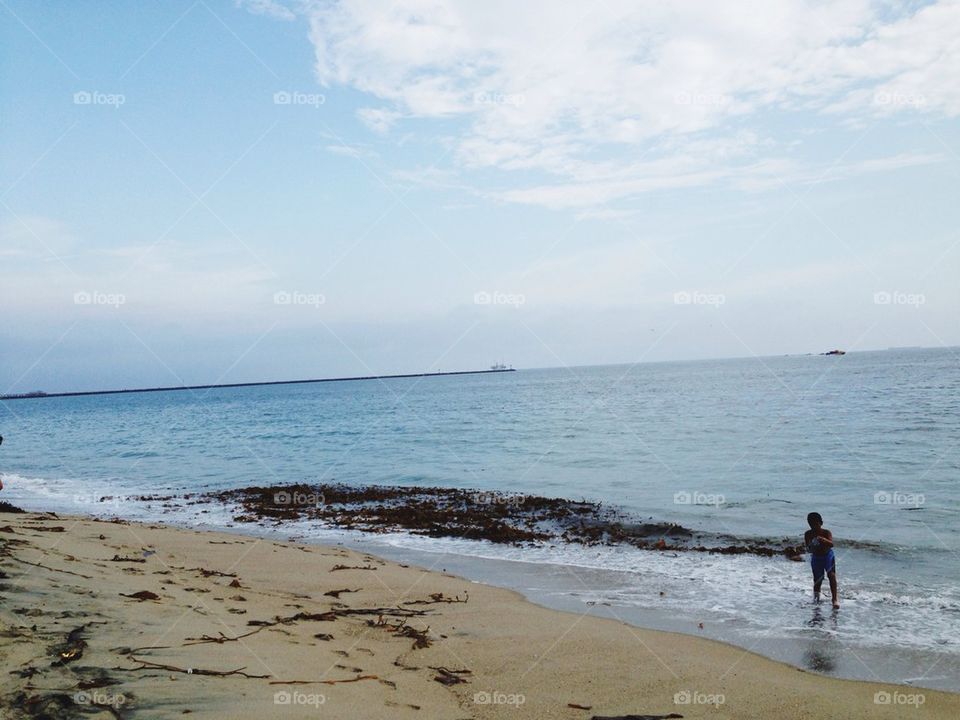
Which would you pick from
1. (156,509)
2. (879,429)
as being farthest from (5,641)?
(879,429)

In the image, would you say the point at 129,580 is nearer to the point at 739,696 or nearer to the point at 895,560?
the point at 739,696

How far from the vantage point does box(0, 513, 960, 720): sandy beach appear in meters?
4.91

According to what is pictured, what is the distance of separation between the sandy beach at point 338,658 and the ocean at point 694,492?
1285mm

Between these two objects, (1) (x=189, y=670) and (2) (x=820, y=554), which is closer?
(1) (x=189, y=670)

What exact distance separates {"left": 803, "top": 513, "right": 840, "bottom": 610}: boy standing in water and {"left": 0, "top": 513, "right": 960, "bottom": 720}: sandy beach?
9.98ft

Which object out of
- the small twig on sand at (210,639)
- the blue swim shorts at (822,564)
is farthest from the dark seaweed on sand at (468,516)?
the small twig on sand at (210,639)

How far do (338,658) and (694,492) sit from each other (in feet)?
55.9

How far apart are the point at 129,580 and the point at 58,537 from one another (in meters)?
4.43

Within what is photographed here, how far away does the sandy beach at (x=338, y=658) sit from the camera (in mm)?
4914

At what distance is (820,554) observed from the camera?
10.2 meters

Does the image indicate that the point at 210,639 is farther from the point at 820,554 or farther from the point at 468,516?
the point at 468,516

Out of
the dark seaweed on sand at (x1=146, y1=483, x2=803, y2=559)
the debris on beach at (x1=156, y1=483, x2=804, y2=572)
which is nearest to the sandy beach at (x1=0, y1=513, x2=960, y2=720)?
the debris on beach at (x1=156, y1=483, x2=804, y2=572)

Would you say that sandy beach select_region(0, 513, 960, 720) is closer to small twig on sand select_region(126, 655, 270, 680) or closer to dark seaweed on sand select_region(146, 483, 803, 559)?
small twig on sand select_region(126, 655, 270, 680)

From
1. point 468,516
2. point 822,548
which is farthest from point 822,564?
point 468,516
